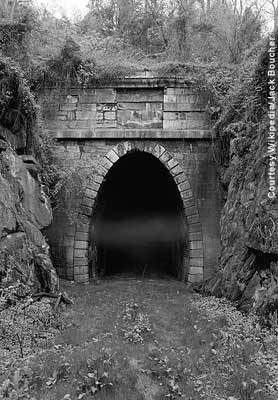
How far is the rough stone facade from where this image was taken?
10.2m

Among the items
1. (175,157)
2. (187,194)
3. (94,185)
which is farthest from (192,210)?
(94,185)

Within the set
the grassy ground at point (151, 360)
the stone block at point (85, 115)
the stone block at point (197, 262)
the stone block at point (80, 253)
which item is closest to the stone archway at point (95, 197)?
the stone block at point (80, 253)

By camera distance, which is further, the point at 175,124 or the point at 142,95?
the point at 142,95

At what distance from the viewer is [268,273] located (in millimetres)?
5918

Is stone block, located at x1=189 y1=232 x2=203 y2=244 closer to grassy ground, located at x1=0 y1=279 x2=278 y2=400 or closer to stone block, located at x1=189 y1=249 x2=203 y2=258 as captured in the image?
stone block, located at x1=189 y1=249 x2=203 y2=258

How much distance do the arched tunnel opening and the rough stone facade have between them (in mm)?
669

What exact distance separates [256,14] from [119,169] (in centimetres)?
658

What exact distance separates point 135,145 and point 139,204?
585cm

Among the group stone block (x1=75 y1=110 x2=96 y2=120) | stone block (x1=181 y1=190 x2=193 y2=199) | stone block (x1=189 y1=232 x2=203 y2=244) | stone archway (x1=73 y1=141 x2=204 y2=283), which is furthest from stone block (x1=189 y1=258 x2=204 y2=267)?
stone block (x1=75 y1=110 x2=96 y2=120)

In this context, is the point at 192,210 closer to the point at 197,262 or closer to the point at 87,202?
the point at 197,262

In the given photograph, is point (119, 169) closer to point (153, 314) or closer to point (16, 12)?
point (16, 12)

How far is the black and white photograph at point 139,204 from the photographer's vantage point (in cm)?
444

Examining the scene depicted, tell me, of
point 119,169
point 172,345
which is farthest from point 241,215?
point 119,169

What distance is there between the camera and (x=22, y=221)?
670 centimetres
